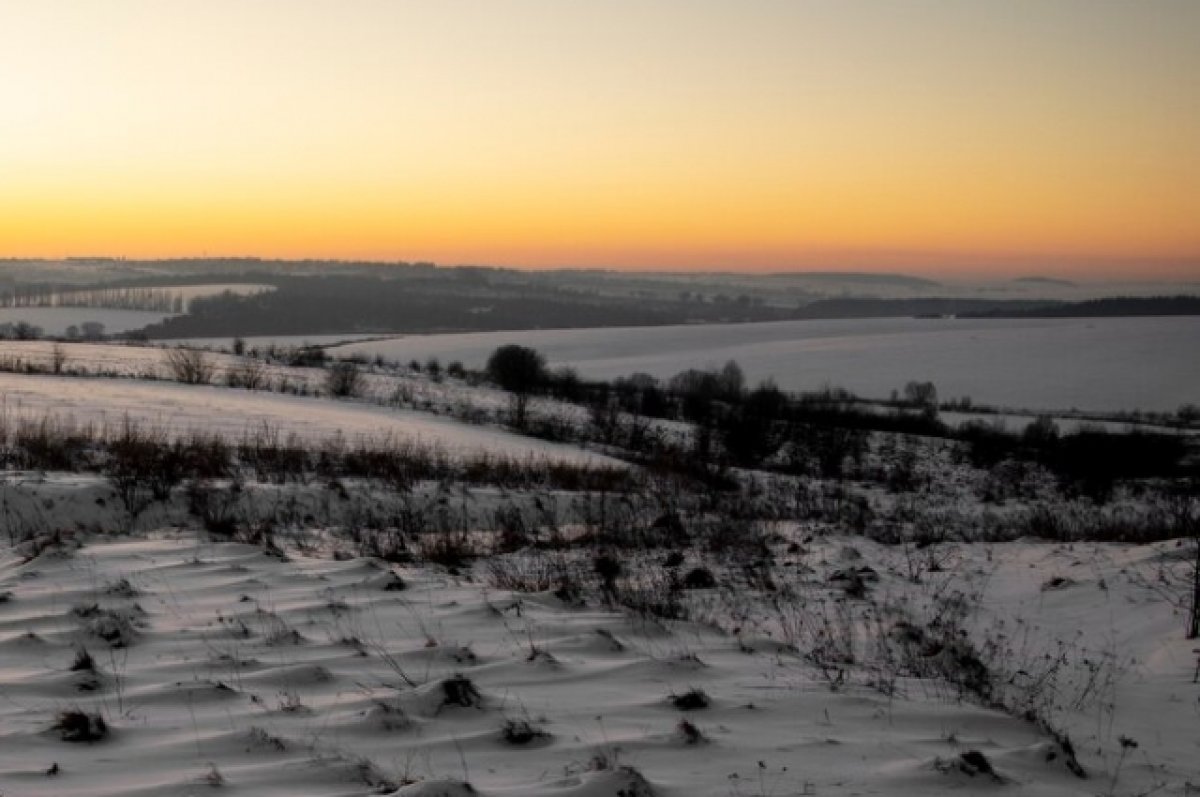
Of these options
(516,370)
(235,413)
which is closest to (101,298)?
(516,370)

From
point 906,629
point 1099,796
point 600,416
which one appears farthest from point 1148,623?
point 600,416

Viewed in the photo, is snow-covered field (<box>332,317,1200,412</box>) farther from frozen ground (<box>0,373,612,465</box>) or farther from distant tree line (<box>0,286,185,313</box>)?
distant tree line (<box>0,286,185,313</box>)

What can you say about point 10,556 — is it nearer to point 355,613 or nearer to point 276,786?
point 355,613

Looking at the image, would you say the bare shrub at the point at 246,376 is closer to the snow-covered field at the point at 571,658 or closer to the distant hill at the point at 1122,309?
the snow-covered field at the point at 571,658

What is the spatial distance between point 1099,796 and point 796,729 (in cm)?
139

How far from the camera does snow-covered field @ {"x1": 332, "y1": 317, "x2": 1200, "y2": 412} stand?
82438mm

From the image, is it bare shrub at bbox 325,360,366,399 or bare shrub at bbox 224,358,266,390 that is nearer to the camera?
bare shrub at bbox 224,358,266,390

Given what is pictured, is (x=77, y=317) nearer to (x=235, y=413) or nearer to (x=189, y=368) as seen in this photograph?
(x=189, y=368)

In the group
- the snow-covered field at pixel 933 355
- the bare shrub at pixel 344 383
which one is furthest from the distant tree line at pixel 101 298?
the bare shrub at pixel 344 383

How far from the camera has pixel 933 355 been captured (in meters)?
105

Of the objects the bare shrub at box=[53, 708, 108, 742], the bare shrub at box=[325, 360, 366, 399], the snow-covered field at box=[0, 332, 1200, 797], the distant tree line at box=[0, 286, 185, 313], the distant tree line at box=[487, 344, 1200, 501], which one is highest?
the distant tree line at box=[0, 286, 185, 313]

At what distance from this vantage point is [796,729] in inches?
178

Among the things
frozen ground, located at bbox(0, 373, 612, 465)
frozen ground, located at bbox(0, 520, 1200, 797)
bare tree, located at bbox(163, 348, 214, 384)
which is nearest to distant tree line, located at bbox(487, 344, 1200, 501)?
frozen ground, located at bbox(0, 373, 612, 465)

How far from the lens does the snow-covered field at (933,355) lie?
82438 mm
